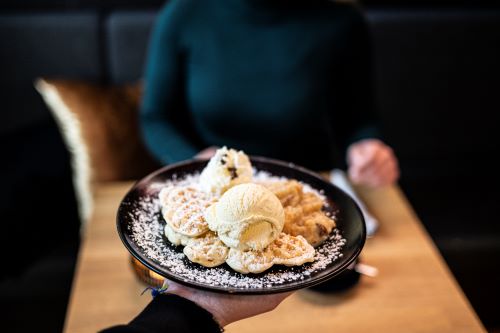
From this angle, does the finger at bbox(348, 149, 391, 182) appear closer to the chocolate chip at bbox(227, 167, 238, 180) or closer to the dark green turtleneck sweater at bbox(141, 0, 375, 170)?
the dark green turtleneck sweater at bbox(141, 0, 375, 170)

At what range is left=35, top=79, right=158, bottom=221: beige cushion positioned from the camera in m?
1.74

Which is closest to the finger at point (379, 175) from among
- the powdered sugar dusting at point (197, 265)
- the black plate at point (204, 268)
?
the black plate at point (204, 268)

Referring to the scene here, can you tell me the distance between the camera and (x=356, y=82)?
5.21 ft

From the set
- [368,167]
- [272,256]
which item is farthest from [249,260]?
[368,167]

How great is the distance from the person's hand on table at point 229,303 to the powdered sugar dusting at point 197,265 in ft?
0.21

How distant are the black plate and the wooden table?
272 mm

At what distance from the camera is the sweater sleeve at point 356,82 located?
156 cm

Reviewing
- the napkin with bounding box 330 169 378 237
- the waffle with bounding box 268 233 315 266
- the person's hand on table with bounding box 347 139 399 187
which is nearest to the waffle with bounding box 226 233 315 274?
the waffle with bounding box 268 233 315 266

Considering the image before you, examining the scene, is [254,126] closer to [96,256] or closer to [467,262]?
[96,256]

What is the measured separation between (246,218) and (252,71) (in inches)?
33.7

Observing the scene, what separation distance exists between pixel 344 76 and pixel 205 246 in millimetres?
1024

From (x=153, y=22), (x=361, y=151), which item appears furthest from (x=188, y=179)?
(x=153, y=22)

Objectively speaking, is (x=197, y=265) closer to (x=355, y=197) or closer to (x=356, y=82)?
(x=355, y=197)

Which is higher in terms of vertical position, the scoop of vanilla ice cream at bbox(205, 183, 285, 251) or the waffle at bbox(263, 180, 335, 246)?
the scoop of vanilla ice cream at bbox(205, 183, 285, 251)
